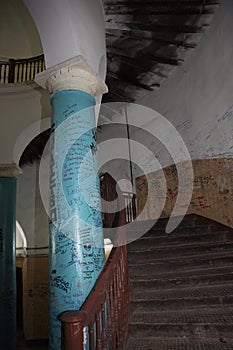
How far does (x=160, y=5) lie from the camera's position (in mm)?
5324

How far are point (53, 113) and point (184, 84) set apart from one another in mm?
4699

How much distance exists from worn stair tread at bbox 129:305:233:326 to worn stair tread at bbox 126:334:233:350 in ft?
0.60

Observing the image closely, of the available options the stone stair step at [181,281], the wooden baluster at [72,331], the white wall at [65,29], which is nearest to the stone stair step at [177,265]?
the stone stair step at [181,281]

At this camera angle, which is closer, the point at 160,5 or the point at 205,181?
the point at 160,5

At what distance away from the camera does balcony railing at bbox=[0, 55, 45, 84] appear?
6.94 meters

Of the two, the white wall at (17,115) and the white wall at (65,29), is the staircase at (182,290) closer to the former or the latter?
the white wall at (65,29)

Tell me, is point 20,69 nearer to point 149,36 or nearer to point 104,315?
point 149,36

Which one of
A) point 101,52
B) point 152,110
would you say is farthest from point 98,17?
point 152,110

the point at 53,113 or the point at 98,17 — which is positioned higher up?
the point at 98,17

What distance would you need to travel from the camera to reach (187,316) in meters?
3.25

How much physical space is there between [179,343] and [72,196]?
195 centimetres

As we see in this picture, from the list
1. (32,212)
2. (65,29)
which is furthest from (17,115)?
(65,29)

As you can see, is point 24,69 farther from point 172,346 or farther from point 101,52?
point 172,346

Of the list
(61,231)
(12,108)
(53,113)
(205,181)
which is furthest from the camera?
(12,108)
